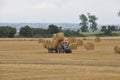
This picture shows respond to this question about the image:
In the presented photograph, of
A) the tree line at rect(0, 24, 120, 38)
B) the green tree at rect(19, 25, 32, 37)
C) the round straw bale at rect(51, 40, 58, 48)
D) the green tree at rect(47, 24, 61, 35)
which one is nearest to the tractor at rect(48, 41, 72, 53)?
the round straw bale at rect(51, 40, 58, 48)

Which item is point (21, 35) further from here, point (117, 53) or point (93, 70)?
point (93, 70)

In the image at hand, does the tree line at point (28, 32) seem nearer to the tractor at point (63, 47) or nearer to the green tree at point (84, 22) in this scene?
the green tree at point (84, 22)

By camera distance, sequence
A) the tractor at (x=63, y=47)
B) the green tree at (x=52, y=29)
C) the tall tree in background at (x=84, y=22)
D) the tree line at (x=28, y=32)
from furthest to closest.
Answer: the tall tree in background at (x=84, y=22) → the green tree at (x=52, y=29) → the tree line at (x=28, y=32) → the tractor at (x=63, y=47)

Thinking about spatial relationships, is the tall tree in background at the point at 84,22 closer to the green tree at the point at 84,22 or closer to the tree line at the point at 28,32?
the green tree at the point at 84,22

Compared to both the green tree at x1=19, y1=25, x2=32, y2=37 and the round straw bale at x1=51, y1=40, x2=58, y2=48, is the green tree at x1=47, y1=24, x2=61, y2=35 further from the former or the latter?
the round straw bale at x1=51, y1=40, x2=58, y2=48

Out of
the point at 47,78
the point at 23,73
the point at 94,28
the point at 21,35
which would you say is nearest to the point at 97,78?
the point at 47,78

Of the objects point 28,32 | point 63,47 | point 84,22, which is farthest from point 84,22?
point 63,47

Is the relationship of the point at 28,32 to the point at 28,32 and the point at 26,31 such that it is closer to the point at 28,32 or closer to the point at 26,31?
the point at 28,32

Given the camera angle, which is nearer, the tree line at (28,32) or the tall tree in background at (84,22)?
the tree line at (28,32)

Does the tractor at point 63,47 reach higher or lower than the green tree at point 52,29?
lower

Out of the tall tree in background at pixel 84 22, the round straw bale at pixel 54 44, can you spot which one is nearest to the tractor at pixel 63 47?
the round straw bale at pixel 54 44

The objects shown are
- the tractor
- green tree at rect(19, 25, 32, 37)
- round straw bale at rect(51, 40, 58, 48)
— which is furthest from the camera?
green tree at rect(19, 25, 32, 37)

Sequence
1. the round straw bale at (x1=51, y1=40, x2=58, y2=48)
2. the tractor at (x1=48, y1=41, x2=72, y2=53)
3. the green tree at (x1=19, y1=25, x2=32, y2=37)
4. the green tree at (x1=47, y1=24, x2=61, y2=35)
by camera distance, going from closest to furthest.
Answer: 1. the tractor at (x1=48, y1=41, x2=72, y2=53)
2. the round straw bale at (x1=51, y1=40, x2=58, y2=48)
3. the green tree at (x1=19, y1=25, x2=32, y2=37)
4. the green tree at (x1=47, y1=24, x2=61, y2=35)

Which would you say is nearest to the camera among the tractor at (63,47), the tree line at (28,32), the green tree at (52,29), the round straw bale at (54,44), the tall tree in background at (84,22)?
the tractor at (63,47)
